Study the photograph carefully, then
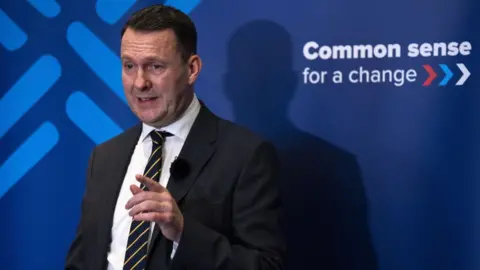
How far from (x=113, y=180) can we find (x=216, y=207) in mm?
348

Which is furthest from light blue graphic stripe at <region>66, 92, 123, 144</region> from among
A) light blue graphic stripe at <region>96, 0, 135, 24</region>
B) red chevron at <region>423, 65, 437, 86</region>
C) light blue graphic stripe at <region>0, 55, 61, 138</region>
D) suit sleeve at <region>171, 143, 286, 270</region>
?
red chevron at <region>423, 65, 437, 86</region>

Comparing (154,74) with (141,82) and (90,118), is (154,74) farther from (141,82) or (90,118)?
(90,118)

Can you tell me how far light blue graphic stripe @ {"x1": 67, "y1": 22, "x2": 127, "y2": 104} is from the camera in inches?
103

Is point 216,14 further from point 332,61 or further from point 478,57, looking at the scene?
point 478,57

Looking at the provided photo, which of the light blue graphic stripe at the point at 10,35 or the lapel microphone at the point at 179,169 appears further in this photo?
the light blue graphic stripe at the point at 10,35

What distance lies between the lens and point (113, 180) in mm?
2059

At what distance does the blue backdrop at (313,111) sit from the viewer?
2.22m

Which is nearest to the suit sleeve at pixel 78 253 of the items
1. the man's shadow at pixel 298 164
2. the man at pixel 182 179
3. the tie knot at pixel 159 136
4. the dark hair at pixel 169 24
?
the man at pixel 182 179

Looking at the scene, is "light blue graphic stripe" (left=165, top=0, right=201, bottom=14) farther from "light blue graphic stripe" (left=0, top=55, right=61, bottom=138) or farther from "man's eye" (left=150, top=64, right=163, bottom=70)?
"man's eye" (left=150, top=64, right=163, bottom=70)

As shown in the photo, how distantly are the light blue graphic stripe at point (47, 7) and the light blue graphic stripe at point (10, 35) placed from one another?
0.11 meters

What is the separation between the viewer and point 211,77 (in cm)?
249

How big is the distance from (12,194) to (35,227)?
15 centimetres

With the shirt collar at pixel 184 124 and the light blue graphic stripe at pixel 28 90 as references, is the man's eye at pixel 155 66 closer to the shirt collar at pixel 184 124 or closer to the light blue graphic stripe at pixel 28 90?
the shirt collar at pixel 184 124

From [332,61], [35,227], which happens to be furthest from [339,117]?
[35,227]
